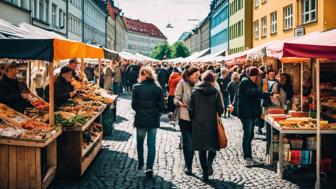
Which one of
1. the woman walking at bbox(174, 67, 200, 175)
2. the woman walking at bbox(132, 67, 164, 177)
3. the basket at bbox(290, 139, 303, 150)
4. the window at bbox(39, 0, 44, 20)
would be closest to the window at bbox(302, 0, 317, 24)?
the window at bbox(39, 0, 44, 20)

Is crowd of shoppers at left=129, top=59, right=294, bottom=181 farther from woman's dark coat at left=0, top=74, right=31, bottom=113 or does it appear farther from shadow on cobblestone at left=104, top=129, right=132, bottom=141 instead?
shadow on cobblestone at left=104, top=129, right=132, bottom=141

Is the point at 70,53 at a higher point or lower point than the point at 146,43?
lower

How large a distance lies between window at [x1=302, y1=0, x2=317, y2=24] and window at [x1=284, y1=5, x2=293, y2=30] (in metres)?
3.39

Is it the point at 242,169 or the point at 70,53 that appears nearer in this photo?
the point at 70,53

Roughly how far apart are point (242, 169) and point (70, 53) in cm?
385

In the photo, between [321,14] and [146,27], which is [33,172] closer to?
[321,14]

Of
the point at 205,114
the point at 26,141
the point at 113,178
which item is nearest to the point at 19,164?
the point at 26,141

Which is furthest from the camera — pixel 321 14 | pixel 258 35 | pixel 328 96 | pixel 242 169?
pixel 258 35

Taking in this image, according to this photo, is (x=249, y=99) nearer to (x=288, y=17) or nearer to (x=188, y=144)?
(x=188, y=144)

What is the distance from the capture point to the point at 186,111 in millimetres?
9922

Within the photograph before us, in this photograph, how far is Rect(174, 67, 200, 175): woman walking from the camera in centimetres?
995

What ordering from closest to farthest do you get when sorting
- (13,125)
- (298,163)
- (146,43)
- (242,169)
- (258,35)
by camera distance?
(13,125), (298,163), (242,169), (258,35), (146,43)

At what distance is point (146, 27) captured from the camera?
191 m

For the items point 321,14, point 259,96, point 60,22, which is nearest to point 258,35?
point 60,22
